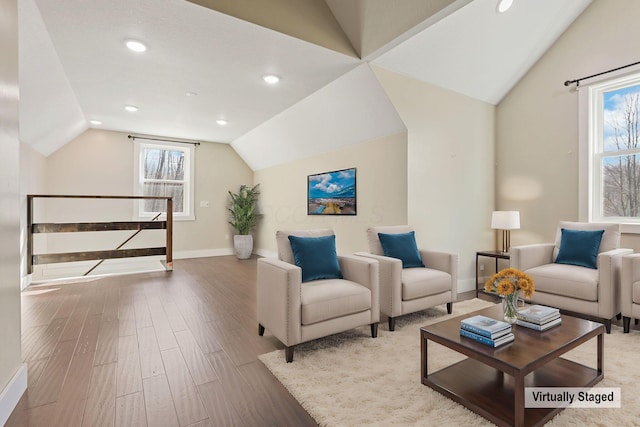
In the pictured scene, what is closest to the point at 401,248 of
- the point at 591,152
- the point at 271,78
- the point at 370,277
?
the point at 370,277

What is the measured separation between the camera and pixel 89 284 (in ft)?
15.2

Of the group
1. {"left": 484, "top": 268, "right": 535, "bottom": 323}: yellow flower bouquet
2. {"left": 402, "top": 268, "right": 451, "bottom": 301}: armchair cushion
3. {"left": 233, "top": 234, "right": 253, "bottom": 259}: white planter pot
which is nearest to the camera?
{"left": 484, "top": 268, "right": 535, "bottom": 323}: yellow flower bouquet

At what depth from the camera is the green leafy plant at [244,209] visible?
23.8 feet

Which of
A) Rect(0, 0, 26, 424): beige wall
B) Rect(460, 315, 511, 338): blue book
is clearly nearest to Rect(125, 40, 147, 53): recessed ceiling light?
Rect(0, 0, 26, 424): beige wall

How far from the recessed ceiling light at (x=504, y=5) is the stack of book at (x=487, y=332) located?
2.89 m

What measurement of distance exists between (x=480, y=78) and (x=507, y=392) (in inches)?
142

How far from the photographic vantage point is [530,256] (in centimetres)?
345

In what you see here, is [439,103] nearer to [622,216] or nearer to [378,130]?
[378,130]

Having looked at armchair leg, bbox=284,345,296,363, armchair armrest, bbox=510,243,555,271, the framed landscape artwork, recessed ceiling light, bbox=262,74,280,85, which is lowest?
armchair leg, bbox=284,345,296,363

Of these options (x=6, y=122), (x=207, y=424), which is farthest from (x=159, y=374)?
(x=6, y=122)

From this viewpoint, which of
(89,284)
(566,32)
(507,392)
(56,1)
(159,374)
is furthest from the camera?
(89,284)

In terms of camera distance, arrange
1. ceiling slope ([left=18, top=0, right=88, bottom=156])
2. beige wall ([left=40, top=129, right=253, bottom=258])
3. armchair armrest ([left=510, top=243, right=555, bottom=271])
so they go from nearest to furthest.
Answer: ceiling slope ([left=18, top=0, right=88, bottom=156]) < armchair armrest ([left=510, top=243, right=555, bottom=271]) < beige wall ([left=40, top=129, right=253, bottom=258])

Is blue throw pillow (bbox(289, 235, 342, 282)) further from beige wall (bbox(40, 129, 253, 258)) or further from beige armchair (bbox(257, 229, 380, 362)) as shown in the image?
beige wall (bbox(40, 129, 253, 258))

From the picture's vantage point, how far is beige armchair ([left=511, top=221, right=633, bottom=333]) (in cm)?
281
